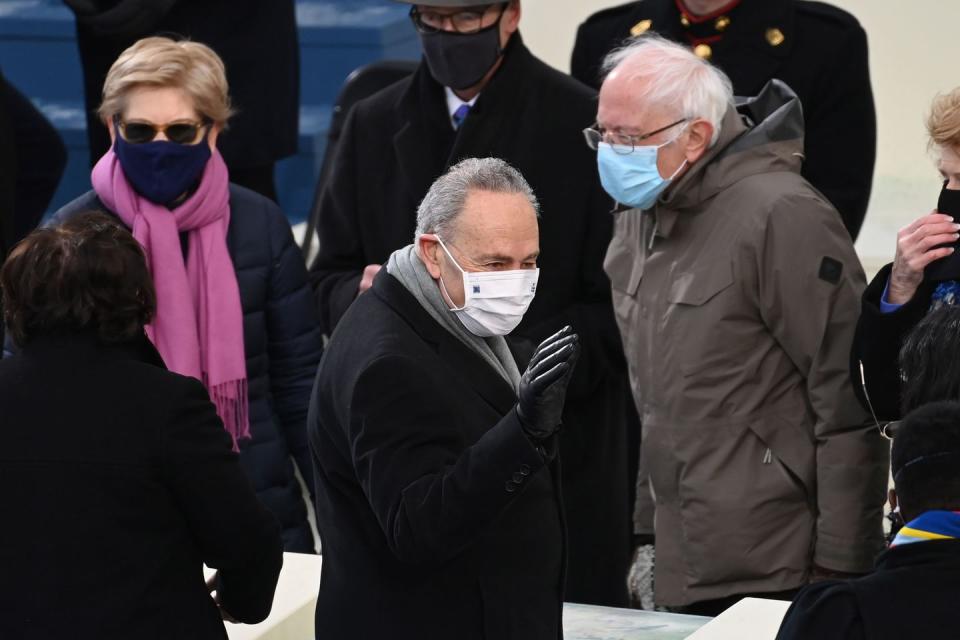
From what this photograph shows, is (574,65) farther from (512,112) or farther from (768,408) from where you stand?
(768,408)

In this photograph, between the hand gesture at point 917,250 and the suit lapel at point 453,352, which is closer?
the suit lapel at point 453,352

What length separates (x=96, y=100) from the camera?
4977 mm

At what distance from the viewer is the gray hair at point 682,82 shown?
3.79 meters

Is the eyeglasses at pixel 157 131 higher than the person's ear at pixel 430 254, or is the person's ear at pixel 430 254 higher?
the person's ear at pixel 430 254

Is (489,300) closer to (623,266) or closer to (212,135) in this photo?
(623,266)

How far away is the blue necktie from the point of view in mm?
4441

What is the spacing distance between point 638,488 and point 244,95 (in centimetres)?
189

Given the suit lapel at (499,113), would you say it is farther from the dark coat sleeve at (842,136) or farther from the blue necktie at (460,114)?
the dark coat sleeve at (842,136)

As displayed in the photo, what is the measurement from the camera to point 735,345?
3.68 metres

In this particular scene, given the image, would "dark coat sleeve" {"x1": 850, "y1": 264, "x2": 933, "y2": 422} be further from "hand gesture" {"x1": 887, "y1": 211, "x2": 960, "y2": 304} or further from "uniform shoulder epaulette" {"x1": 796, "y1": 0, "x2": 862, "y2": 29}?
"uniform shoulder epaulette" {"x1": 796, "y1": 0, "x2": 862, "y2": 29}

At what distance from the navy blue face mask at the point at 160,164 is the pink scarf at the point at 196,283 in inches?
1.2

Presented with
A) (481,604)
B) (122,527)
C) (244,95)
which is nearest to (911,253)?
(481,604)

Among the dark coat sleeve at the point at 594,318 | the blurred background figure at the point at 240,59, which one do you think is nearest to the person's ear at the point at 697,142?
the dark coat sleeve at the point at 594,318

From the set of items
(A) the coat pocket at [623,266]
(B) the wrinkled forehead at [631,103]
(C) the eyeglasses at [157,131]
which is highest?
(B) the wrinkled forehead at [631,103]
